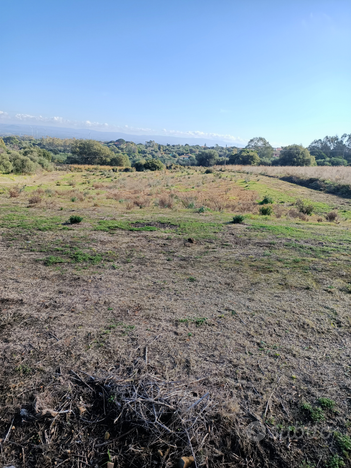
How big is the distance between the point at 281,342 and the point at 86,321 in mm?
3136

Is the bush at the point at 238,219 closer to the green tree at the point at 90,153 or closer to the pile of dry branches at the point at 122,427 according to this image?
the pile of dry branches at the point at 122,427

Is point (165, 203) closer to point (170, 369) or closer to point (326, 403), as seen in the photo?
point (170, 369)

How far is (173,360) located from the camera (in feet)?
10.9

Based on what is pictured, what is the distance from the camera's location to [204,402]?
107 inches

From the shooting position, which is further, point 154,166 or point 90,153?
point 90,153

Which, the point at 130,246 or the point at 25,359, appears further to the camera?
the point at 130,246

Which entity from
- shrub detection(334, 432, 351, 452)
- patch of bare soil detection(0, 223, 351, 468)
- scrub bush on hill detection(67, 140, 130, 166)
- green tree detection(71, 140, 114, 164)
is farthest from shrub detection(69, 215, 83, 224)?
green tree detection(71, 140, 114, 164)

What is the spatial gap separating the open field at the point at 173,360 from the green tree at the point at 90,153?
74.3m

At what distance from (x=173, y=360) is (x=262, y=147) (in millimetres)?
96276

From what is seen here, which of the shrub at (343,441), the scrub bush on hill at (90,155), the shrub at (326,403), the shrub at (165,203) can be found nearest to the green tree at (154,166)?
the scrub bush on hill at (90,155)

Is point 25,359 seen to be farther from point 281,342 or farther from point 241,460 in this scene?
point 281,342

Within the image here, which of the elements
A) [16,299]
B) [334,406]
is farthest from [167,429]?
[16,299]

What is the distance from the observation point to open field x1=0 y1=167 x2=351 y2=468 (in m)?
2.38

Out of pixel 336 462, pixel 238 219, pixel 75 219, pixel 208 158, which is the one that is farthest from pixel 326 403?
pixel 208 158
